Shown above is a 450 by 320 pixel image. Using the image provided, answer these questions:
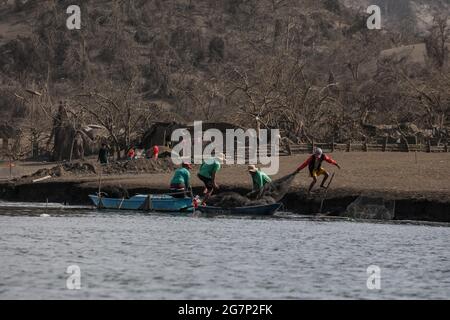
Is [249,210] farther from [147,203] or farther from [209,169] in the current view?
[147,203]

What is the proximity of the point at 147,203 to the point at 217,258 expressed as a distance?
54.6 ft

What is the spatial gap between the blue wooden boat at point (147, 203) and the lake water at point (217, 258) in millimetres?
1485

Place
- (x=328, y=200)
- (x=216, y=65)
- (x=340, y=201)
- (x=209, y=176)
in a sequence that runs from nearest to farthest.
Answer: (x=340, y=201)
(x=328, y=200)
(x=209, y=176)
(x=216, y=65)

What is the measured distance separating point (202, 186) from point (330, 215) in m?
8.26

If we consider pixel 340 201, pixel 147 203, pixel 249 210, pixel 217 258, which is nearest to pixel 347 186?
pixel 340 201

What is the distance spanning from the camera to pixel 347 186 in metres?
47.3

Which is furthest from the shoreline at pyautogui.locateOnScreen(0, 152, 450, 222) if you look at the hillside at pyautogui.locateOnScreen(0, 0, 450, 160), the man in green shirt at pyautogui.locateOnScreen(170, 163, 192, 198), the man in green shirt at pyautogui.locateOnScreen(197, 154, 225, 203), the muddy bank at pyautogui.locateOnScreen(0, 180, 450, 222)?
the hillside at pyautogui.locateOnScreen(0, 0, 450, 160)

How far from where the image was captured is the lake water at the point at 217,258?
975 inches

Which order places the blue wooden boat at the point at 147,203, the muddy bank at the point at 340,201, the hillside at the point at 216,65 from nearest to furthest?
the muddy bank at the point at 340,201, the blue wooden boat at the point at 147,203, the hillside at the point at 216,65

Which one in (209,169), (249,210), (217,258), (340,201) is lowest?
(217,258)

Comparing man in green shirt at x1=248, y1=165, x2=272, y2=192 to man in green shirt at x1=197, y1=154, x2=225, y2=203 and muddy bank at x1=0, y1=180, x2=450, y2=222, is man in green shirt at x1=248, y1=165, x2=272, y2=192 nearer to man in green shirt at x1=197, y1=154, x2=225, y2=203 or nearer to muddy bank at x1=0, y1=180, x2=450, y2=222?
man in green shirt at x1=197, y1=154, x2=225, y2=203

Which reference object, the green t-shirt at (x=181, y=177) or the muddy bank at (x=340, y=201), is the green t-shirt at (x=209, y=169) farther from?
the muddy bank at (x=340, y=201)

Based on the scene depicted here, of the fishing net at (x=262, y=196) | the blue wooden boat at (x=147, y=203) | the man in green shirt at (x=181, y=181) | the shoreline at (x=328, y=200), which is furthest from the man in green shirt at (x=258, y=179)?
the blue wooden boat at (x=147, y=203)

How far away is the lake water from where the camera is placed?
24766 mm
